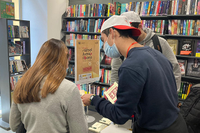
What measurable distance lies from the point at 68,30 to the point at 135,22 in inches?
108

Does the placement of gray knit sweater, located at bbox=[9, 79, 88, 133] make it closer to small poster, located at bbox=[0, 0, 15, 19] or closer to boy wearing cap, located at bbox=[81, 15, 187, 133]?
boy wearing cap, located at bbox=[81, 15, 187, 133]

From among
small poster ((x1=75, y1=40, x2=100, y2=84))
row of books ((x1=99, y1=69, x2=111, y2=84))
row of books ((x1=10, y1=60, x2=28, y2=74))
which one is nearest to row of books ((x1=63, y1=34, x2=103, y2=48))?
row of books ((x1=99, y1=69, x2=111, y2=84))

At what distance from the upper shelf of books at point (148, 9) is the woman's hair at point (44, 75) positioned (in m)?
2.50

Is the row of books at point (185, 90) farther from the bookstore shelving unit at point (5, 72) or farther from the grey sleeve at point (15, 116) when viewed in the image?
the bookstore shelving unit at point (5, 72)

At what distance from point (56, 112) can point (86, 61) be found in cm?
121

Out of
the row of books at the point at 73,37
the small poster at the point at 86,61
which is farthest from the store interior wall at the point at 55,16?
the small poster at the point at 86,61

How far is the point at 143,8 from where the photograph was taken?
3303 mm

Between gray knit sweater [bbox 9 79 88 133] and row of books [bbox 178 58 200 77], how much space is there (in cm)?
261

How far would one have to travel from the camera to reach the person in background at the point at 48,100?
1076 mm

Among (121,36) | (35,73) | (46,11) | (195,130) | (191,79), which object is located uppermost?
(46,11)

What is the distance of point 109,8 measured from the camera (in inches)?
141

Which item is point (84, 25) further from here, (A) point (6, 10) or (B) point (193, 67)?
(B) point (193, 67)

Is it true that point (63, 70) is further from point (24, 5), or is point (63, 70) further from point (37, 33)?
point (24, 5)

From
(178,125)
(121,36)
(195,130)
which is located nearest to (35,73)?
(121,36)
